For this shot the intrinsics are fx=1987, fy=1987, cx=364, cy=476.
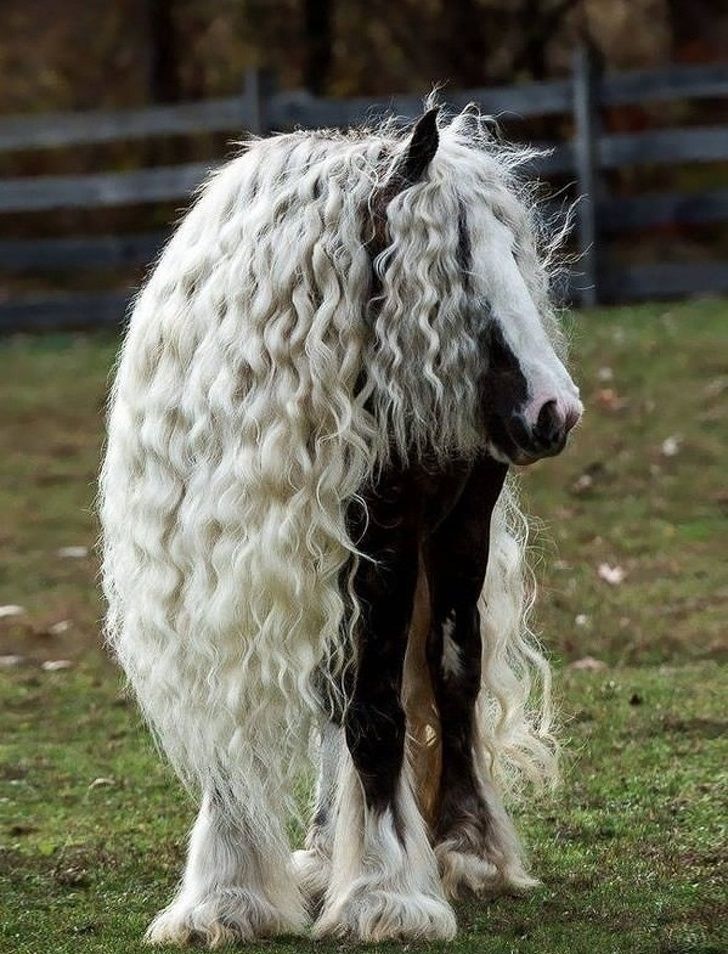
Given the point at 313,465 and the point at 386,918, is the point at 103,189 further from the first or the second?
the point at 386,918

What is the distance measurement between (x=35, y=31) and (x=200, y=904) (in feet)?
68.9

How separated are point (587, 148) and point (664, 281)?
1051 millimetres

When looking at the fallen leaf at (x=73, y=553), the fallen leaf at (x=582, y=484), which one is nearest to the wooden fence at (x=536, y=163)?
the fallen leaf at (x=582, y=484)

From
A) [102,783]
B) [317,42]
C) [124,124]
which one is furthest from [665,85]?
[102,783]

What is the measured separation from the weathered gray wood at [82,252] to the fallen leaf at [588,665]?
325 inches

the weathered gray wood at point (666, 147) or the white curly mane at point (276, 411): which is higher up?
the white curly mane at point (276, 411)

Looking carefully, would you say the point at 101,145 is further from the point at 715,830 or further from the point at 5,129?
the point at 715,830

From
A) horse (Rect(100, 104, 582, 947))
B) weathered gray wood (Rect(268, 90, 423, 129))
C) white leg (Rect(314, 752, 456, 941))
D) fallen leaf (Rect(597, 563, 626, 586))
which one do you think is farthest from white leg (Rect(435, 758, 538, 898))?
weathered gray wood (Rect(268, 90, 423, 129))

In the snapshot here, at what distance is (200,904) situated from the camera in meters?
4.01

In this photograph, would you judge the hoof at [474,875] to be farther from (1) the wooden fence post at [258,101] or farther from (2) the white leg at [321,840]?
(1) the wooden fence post at [258,101]

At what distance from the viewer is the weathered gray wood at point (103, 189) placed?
14734 mm

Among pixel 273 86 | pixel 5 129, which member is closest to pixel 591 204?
pixel 273 86

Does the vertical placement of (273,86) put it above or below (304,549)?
below

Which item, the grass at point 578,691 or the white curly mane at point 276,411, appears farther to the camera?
the grass at point 578,691
